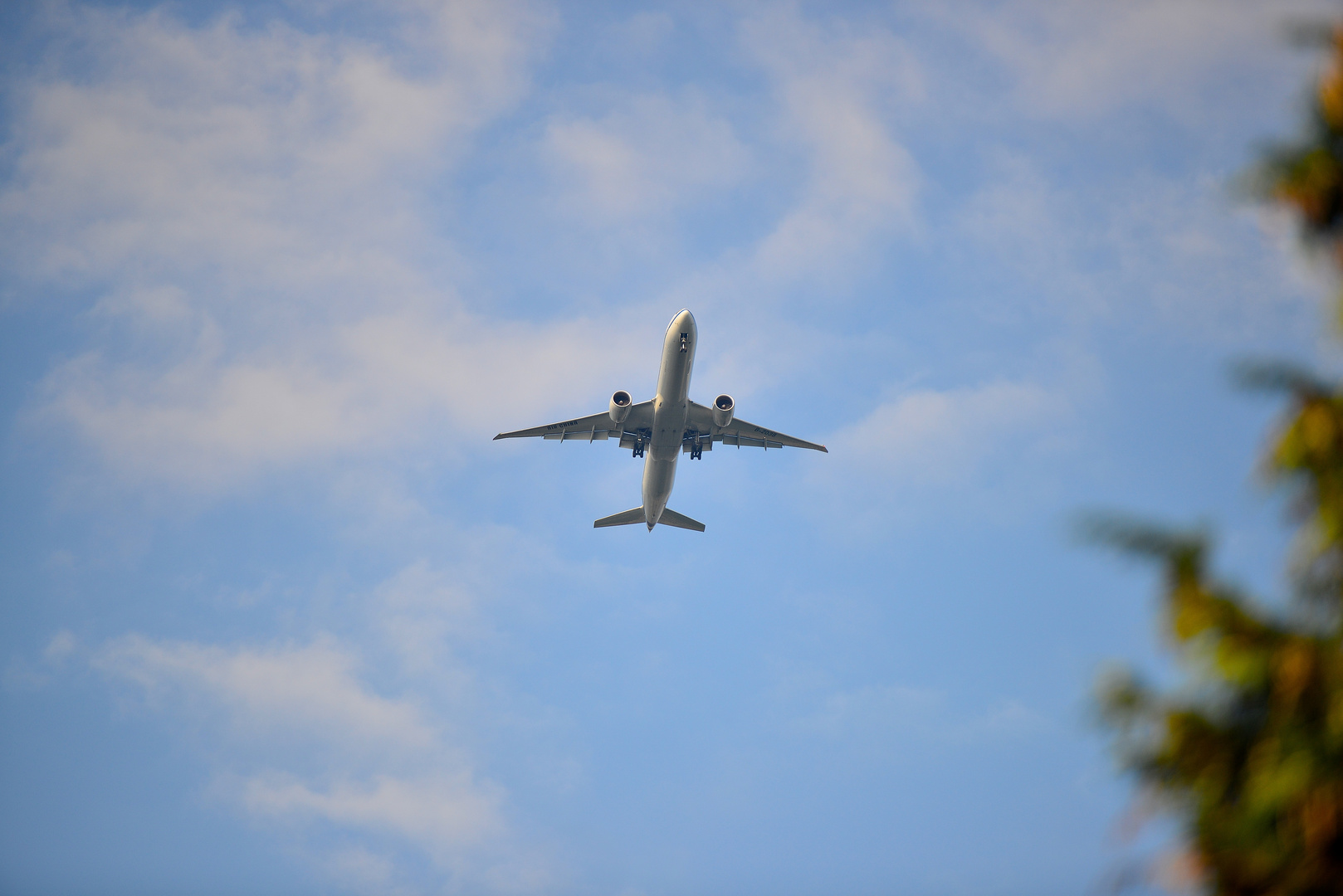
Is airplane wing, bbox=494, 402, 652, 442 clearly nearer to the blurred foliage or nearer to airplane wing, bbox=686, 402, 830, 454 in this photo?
airplane wing, bbox=686, 402, 830, 454

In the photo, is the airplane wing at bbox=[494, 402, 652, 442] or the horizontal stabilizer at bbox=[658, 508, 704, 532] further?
the horizontal stabilizer at bbox=[658, 508, 704, 532]

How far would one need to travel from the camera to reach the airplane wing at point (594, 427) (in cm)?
5841

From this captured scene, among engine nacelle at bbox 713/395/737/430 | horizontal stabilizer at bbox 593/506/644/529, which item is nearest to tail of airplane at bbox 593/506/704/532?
horizontal stabilizer at bbox 593/506/644/529

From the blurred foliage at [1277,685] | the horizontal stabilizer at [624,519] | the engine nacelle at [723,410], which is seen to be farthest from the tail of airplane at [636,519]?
the blurred foliage at [1277,685]

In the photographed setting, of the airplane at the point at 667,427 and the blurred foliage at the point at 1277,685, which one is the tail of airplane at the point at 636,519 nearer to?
the airplane at the point at 667,427

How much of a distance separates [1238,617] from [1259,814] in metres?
1.47

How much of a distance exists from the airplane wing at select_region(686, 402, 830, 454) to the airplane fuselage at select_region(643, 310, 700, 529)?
1.19 metres

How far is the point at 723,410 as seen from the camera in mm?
58156

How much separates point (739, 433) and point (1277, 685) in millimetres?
55541

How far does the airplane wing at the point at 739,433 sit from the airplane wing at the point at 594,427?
2.83 meters

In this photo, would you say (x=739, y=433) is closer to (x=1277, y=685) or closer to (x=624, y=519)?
(x=624, y=519)

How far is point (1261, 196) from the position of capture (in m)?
8.34

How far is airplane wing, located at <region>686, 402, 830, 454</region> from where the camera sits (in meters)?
59.3

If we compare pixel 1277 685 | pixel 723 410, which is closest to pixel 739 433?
pixel 723 410
